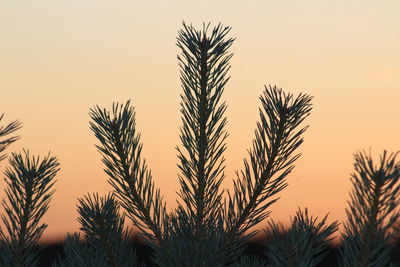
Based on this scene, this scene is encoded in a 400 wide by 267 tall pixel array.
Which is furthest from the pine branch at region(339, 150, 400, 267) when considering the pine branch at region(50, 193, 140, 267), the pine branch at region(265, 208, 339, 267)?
the pine branch at region(50, 193, 140, 267)

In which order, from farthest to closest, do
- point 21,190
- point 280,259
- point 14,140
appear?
point 21,190 → point 280,259 → point 14,140

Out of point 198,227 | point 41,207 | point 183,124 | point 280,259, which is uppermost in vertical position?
point 183,124

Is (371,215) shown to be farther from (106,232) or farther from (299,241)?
(106,232)

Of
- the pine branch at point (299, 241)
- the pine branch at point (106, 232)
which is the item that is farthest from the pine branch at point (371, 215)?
the pine branch at point (106, 232)

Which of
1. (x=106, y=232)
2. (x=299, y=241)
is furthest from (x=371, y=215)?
(x=106, y=232)

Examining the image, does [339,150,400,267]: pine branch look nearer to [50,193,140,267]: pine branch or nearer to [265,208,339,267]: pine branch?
[265,208,339,267]: pine branch

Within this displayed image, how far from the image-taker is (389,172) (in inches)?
89.0

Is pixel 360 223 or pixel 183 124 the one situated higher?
pixel 183 124

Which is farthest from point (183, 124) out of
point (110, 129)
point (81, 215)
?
point (81, 215)

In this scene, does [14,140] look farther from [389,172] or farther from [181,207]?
[389,172]

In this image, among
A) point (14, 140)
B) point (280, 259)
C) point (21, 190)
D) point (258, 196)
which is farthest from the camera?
point (21, 190)

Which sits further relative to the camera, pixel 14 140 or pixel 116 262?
pixel 116 262

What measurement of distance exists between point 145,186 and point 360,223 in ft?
4.08

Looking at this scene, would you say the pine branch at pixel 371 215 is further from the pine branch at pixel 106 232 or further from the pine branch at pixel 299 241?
the pine branch at pixel 106 232
